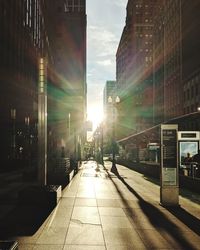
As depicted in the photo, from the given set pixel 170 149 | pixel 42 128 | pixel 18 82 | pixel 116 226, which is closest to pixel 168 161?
pixel 170 149

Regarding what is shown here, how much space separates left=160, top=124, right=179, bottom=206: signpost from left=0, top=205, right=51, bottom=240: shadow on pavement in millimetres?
4319

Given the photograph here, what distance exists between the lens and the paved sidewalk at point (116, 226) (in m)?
7.76

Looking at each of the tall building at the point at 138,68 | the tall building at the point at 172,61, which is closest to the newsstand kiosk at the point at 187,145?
the tall building at the point at 172,61

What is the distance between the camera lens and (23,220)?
32.6 feet

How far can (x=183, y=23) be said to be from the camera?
79500 millimetres

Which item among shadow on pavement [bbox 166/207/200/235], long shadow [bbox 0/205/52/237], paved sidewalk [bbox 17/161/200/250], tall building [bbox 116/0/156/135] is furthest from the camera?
tall building [bbox 116/0/156/135]

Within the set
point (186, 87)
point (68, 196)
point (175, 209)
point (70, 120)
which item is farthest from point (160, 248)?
point (186, 87)

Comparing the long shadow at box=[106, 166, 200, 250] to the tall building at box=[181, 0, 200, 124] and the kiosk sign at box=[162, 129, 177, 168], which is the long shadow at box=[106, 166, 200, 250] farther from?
the tall building at box=[181, 0, 200, 124]

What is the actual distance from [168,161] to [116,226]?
15.1 ft

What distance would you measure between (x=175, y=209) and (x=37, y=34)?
163 feet

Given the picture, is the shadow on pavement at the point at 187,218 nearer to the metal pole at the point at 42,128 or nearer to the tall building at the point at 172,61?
the metal pole at the point at 42,128

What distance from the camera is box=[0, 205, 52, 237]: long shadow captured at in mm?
8547

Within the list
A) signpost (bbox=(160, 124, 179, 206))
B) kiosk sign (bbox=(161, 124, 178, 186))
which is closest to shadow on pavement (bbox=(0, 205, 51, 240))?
signpost (bbox=(160, 124, 179, 206))

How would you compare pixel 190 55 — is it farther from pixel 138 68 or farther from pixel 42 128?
pixel 138 68
